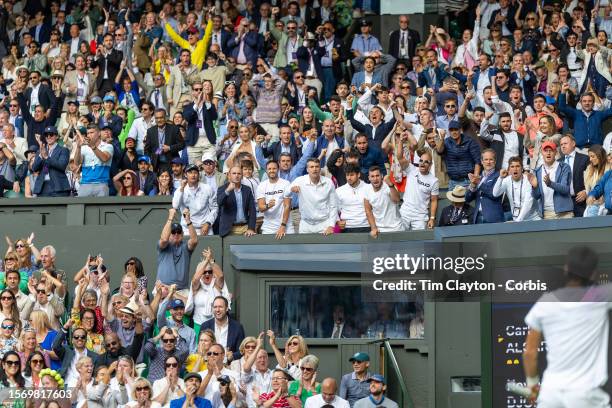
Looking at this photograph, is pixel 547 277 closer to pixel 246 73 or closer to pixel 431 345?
pixel 431 345

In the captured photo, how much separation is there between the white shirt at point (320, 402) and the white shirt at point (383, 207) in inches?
134

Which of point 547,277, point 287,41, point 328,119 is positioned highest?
point 287,41

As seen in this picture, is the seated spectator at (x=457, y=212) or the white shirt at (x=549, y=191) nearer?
the white shirt at (x=549, y=191)

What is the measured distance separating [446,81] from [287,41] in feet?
13.1

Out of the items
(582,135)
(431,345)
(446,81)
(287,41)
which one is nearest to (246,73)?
(287,41)

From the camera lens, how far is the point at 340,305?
18.7m

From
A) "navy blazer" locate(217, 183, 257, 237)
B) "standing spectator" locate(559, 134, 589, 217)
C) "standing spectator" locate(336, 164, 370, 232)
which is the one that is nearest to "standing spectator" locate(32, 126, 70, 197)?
"navy blazer" locate(217, 183, 257, 237)

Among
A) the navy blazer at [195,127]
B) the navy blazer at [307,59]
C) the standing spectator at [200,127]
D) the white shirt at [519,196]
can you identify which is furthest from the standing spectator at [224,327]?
the navy blazer at [307,59]

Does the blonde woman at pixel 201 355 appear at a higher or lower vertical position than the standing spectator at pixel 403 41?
lower

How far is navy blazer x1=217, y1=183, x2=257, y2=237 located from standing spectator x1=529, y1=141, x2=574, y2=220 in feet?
11.9

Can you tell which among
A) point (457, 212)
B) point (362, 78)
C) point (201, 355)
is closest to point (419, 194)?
point (457, 212)

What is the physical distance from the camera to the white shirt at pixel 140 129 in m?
21.8

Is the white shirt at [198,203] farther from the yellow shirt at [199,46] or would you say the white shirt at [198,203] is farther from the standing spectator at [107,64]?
the standing spectator at [107,64]

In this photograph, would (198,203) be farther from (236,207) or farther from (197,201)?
(236,207)
